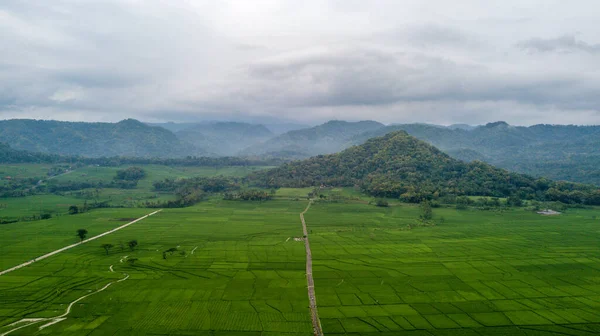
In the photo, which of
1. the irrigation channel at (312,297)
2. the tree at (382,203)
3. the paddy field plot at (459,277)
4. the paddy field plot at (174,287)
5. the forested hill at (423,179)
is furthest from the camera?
the forested hill at (423,179)

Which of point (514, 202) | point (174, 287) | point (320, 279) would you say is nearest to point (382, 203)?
point (514, 202)

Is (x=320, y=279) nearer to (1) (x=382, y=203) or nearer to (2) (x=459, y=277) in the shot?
(2) (x=459, y=277)

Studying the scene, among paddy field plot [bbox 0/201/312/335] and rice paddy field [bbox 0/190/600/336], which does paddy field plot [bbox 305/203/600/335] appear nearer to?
rice paddy field [bbox 0/190/600/336]

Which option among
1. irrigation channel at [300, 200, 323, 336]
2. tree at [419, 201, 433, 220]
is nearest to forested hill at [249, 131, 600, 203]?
tree at [419, 201, 433, 220]

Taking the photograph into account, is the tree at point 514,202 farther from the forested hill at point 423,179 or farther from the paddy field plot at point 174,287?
the paddy field plot at point 174,287

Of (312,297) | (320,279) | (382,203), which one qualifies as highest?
(382,203)

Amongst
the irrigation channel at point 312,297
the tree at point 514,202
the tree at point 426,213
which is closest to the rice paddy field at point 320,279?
the irrigation channel at point 312,297

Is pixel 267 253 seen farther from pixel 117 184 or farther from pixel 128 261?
pixel 117 184
